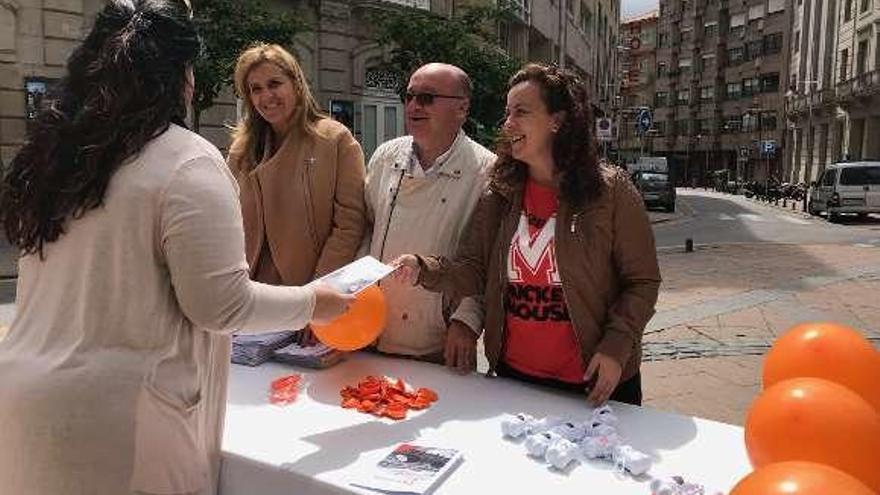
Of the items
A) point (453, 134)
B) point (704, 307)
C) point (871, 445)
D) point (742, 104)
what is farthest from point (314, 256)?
point (742, 104)

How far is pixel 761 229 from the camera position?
69.6 feet

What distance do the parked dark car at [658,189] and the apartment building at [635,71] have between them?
170ft

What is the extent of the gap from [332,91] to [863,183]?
16.4m

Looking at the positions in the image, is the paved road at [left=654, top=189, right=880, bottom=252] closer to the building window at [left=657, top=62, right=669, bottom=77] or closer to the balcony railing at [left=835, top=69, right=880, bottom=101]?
the balcony railing at [left=835, top=69, right=880, bottom=101]

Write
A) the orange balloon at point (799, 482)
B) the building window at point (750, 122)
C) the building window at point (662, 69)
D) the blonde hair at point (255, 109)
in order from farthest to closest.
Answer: the building window at point (662, 69), the building window at point (750, 122), the blonde hair at point (255, 109), the orange balloon at point (799, 482)

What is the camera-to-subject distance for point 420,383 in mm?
2613

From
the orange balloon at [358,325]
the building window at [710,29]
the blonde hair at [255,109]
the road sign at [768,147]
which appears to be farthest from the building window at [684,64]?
the orange balloon at [358,325]

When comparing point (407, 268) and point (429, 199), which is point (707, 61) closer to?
point (429, 199)

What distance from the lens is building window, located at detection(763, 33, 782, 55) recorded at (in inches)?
2387

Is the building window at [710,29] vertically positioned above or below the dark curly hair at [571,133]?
above

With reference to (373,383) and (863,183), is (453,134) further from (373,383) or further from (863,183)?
(863,183)

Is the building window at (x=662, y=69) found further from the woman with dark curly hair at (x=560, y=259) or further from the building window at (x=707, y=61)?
the woman with dark curly hair at (x=560, y=259)

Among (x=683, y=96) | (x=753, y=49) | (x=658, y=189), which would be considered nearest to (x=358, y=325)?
(x=658, y=189)

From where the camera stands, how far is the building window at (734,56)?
6581 cm
